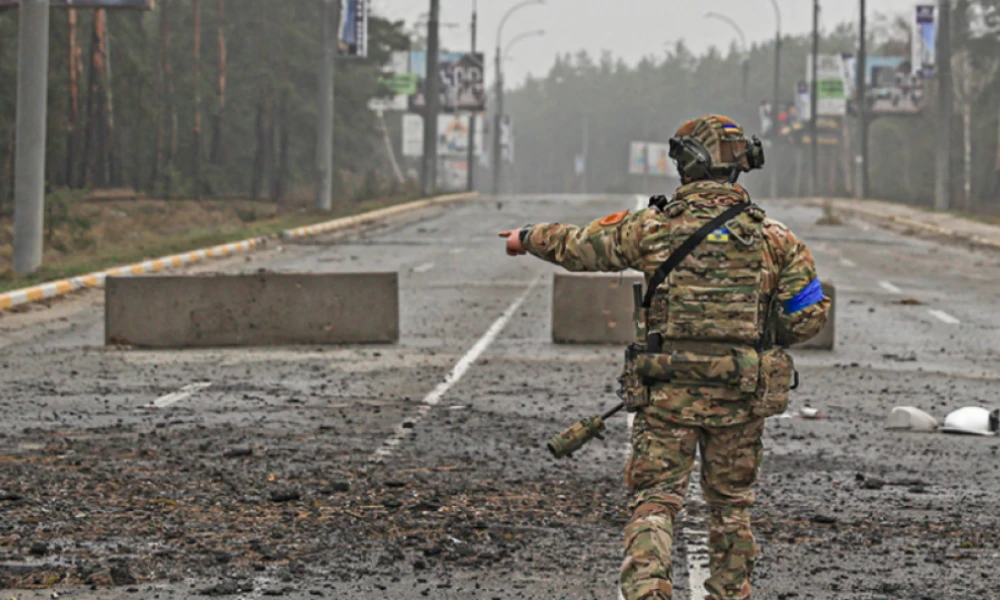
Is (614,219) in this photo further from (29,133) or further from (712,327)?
(29,133)

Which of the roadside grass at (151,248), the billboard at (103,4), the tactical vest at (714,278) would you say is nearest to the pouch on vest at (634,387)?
the tactical vest at (714,278)

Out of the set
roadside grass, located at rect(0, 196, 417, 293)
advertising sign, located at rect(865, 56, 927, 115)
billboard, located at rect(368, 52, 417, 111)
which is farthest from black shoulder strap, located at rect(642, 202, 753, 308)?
billboard, located at rect(368, 52, 417, 111)

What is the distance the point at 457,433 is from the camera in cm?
1130

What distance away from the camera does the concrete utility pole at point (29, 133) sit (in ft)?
79.0

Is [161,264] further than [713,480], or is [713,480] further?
[161,264]

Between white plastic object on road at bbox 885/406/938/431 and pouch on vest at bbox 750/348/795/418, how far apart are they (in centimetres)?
657

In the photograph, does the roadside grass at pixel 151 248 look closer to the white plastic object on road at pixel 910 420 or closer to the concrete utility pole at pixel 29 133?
the concrete utility pole at pixel 29 133

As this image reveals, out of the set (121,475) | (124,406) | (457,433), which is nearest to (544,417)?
(457,433)

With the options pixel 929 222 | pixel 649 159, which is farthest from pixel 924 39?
pixel 649 159

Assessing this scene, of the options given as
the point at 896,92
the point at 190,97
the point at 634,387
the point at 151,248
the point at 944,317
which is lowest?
the point at 944,317

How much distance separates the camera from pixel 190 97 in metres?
68.7

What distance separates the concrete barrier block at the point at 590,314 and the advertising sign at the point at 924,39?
37.5 m

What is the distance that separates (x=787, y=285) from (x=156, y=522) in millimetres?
3445

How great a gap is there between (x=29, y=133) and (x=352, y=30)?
23.5 metres
